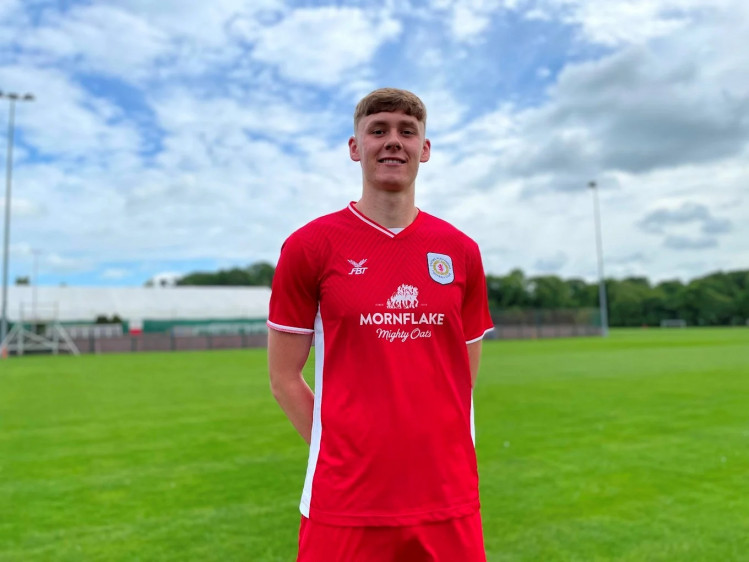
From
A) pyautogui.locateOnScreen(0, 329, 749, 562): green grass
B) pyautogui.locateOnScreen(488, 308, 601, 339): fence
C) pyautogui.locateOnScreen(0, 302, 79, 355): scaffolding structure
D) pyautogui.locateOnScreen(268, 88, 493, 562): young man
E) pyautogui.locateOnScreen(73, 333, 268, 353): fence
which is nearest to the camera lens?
pyautogui.locateOnScreen(268, 88, 493, 562): young man

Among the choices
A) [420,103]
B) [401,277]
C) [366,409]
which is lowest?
[366,409]

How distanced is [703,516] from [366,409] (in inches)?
173

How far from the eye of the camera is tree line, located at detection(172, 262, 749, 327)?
96494mm

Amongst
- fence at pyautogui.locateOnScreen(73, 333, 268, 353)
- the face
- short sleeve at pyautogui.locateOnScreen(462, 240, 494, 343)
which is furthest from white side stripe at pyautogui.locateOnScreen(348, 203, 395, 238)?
fence at pyautogui.locateOnScreen(73, 333, 268, 353)

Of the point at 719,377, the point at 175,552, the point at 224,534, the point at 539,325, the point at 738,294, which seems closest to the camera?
the point at 175,552

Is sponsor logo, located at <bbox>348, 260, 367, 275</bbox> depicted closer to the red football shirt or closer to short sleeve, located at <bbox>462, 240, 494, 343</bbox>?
the red football shirt

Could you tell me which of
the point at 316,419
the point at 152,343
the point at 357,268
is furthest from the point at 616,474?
the point at 152,343

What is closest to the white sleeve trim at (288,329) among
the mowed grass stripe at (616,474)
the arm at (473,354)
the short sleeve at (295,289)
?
the short sleeve at (295,289)

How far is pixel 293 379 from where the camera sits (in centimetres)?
234

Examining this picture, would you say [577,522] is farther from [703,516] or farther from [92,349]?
[92,349]

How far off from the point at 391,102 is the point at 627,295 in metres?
113

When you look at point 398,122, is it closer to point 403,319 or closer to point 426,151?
point 426,151

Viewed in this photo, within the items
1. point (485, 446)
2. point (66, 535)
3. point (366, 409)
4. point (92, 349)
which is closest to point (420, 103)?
point (366, 409)

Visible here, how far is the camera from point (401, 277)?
2248mm
